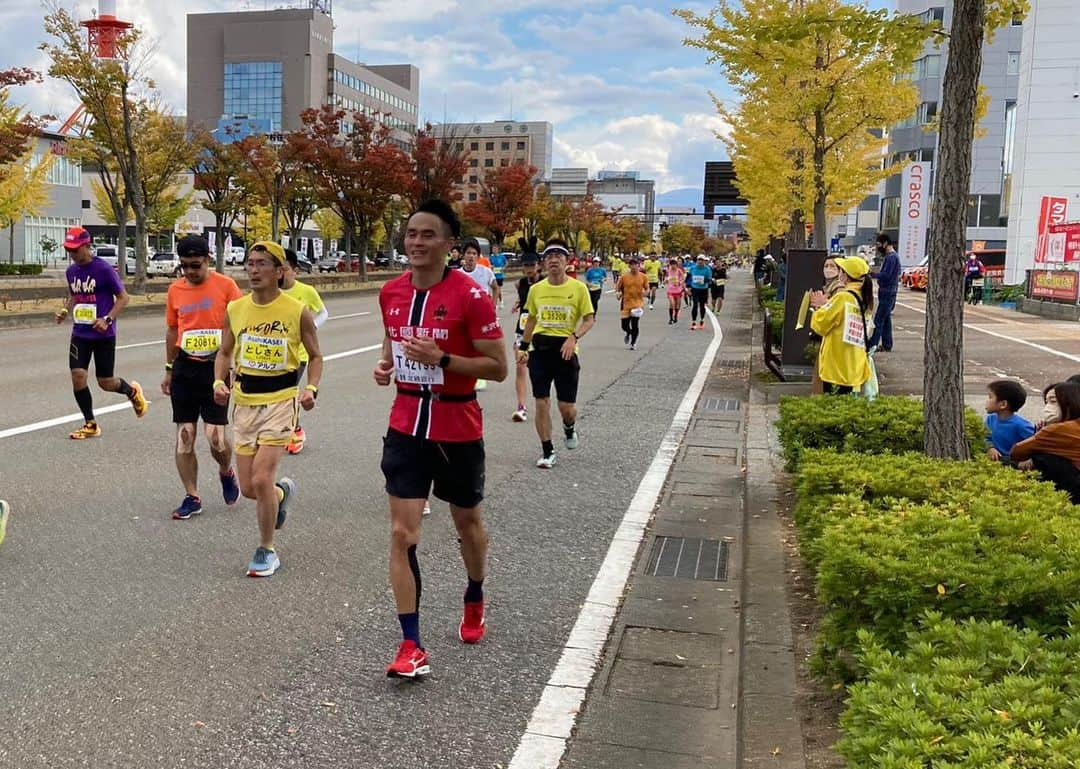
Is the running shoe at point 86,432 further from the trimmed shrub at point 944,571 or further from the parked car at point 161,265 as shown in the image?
the parked car at point 161,265

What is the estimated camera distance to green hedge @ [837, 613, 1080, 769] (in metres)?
2.37

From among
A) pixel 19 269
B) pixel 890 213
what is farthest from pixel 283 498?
pixel 890 213

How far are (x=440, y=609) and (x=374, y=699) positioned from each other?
1029 mm

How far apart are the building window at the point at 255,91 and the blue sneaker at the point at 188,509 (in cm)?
11805

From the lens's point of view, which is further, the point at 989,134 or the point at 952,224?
the point at 989,134

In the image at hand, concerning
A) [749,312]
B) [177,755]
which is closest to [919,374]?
[177,755]

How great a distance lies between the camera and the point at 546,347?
339 inches

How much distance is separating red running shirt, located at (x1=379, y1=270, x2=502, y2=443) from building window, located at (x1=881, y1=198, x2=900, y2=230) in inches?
2999

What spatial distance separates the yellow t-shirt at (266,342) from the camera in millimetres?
5492

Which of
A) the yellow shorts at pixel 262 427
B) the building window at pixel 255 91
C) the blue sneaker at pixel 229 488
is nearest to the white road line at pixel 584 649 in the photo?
the yellow shorts at pixel 262 427

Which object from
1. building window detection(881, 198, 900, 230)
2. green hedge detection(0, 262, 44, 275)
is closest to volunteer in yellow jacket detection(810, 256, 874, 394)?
green hedge detection(0, 262, 44, 275)

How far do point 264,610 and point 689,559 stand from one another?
94.3 inches

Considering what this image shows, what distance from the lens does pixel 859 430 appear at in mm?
6754

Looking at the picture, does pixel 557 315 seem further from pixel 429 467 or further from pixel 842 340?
pixel 429 467
